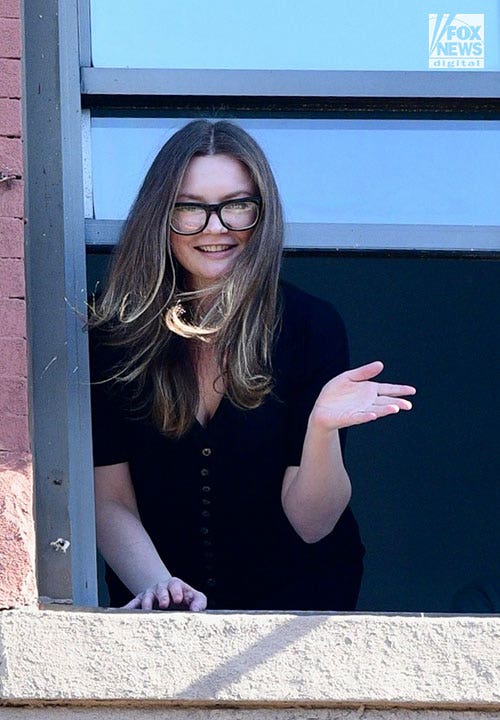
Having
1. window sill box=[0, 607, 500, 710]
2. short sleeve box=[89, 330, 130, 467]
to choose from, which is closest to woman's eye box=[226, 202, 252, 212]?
short sleeve box=[89, 330, 130, 467]

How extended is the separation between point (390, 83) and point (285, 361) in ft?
2.04

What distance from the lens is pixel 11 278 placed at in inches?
117

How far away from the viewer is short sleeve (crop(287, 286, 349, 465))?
345 centimetres

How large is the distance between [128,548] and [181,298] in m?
0.53

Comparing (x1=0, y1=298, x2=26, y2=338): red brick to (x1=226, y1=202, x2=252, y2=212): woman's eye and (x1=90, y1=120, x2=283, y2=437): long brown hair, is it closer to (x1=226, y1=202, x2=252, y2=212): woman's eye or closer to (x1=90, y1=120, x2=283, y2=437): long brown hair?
(x1=90, y1=120, x2=283, y2=437): long brown hair

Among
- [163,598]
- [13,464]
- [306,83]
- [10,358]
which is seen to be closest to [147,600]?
[163,598]

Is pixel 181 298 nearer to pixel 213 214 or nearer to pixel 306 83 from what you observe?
pixel 213 214

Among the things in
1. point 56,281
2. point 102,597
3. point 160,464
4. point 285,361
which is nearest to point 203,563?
point 160,464

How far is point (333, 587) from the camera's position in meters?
3.55

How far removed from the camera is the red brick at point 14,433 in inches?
115

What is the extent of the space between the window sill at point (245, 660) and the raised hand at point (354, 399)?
377 millimetres

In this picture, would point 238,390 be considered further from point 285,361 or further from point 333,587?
point 333,587

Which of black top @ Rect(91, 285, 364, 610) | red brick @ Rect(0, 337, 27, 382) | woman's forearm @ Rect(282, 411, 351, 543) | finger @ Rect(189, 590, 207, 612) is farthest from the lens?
black top @ Rect(91, 285, 364, 610)

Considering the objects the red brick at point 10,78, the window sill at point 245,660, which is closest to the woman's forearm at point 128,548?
the window sill at point 245,660
